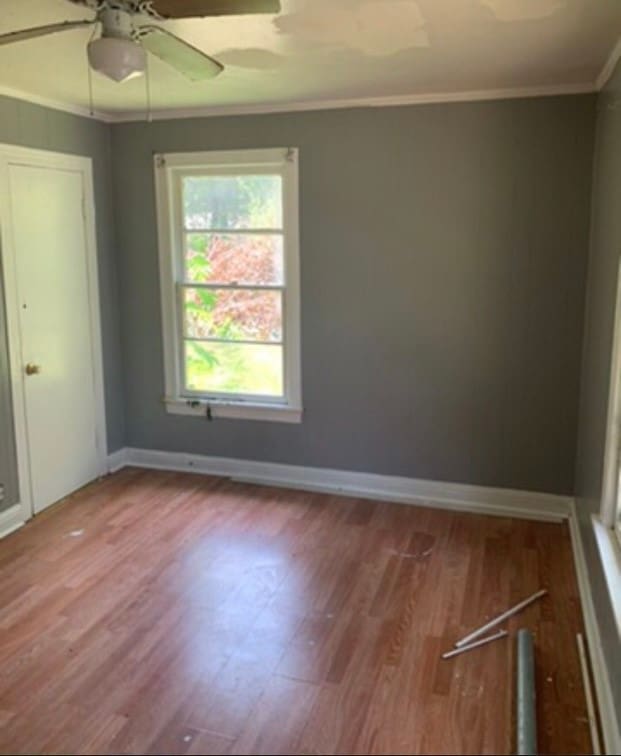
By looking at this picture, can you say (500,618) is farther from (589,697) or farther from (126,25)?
(126,25)

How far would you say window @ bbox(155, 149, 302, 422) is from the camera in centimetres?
438

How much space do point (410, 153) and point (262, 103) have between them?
0.97 metres

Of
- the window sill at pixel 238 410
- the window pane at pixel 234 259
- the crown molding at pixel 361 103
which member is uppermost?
the crown molding at pixel 361 103

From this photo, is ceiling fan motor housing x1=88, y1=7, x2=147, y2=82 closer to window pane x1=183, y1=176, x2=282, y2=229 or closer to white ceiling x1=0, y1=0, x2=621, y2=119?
white ceiling x1=0, y1=0, x2=621, y2=119

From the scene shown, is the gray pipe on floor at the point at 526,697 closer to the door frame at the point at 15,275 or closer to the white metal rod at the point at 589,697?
the white metal rod at the point at 589,697

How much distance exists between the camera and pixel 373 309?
168 inches

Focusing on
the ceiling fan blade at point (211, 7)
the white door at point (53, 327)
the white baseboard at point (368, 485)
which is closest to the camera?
the ceiling fan blade at point (211, 7)

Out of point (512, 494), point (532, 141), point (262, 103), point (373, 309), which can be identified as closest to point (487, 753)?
point (512, 494)

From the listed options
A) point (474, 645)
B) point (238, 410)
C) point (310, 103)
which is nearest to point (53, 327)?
point (238, 410)

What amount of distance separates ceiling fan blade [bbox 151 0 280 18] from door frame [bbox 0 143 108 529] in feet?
6.80

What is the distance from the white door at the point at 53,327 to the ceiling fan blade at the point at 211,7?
6.90ft

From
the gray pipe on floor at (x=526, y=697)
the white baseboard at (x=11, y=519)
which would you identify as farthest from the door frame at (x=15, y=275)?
the gray pipe on floor at (x=526, y=697)

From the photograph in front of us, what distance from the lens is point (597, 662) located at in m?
2.61

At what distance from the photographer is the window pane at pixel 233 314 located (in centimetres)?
452
